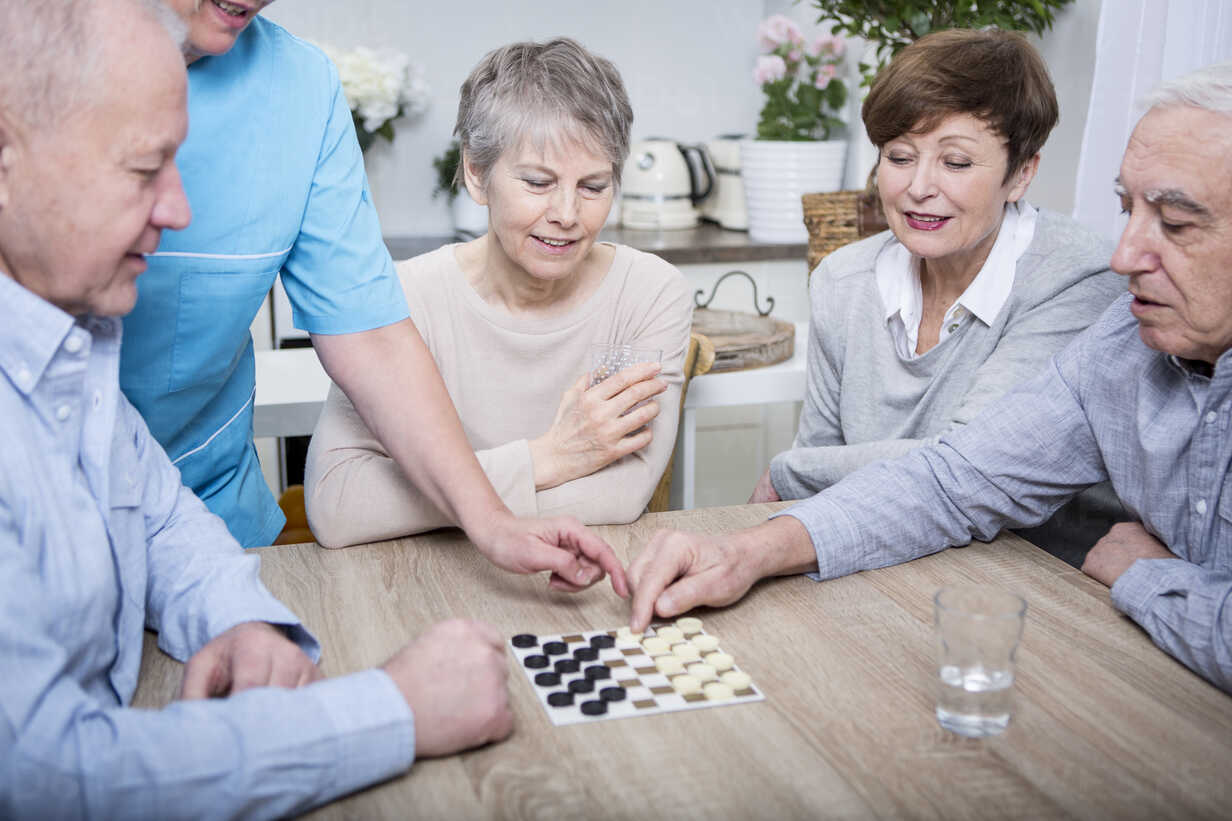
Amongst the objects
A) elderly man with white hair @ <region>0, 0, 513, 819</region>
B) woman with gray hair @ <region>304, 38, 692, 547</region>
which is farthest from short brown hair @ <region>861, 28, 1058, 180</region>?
elderly man with white hair @ <region>0, 0, 513, 819</region>

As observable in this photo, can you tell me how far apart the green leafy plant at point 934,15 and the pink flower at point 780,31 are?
1.02 metres

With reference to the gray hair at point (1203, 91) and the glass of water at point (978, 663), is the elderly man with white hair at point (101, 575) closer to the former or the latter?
the glass of water at point (978, 663)

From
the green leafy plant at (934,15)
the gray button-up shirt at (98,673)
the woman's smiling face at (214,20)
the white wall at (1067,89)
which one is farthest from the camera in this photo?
the white wall at (1067,89)

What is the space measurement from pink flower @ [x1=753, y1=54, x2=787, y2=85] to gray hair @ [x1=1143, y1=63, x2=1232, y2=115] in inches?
96.5

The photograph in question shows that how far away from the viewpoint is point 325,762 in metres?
0.87

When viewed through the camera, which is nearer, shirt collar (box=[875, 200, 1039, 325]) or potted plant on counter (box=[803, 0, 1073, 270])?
shirt collar (box=[875, 200, 1039, 325])

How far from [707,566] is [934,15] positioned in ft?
5.64

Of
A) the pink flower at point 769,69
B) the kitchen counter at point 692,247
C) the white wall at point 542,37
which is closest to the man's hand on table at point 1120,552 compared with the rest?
the kitchen counter at point 692,247

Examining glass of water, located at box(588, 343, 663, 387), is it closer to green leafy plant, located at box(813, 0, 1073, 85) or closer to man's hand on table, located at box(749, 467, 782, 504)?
man's hand on table, located at box(749, 467, 782, 504)

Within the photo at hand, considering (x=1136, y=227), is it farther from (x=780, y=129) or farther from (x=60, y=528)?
(x=780, y=129)

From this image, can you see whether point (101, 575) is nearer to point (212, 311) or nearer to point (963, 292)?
point (212, 311)

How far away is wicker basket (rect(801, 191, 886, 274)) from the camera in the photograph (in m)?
2.52

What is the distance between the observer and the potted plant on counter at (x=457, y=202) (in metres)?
3.77

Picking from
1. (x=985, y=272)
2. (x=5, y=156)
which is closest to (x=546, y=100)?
(x=985, y=272)
